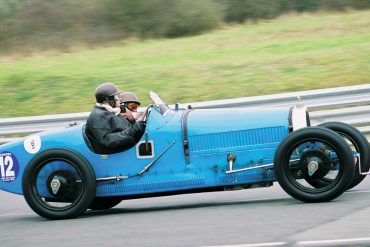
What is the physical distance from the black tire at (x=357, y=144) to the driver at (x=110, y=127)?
2092 mm

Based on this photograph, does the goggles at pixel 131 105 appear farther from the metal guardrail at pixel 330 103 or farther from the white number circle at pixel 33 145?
the metal guardrail at pixel 330 103

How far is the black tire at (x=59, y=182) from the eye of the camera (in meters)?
8.74

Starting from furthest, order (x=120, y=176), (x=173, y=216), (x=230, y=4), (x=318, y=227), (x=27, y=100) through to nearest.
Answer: (x=230, y=4), (x=27, y=100), (x=120, y=176), (x=173, y=216), (x=318, y=227)

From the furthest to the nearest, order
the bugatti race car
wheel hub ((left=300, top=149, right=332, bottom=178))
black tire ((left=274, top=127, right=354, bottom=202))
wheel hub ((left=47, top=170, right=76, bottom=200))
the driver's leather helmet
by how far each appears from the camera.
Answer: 1. the driver's leather helmet
2. wheel hub ((left=47, top=170, right=76, bottom=200))
3. the bugatti race car
4. wheel hub ((left=300, top=149, right=332, bottom=178))
5. black tire ((left=274, top=127, right=354, bottom=202))

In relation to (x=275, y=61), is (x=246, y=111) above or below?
below

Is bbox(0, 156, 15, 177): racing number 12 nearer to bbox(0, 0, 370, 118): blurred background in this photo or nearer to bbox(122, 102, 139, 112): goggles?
bbox(122, 102, 139, 112): goggles

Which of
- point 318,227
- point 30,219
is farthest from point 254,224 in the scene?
point 30,219

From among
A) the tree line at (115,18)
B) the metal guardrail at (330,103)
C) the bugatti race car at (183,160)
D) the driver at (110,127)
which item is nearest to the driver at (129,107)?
the driver at (110,127)

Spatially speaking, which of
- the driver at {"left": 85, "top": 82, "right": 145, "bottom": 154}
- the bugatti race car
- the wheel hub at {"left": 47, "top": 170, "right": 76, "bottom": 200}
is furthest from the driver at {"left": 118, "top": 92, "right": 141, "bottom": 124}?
the wheel hub at {"left": 47, "top": 170, "right": 76, "bottom": 200}

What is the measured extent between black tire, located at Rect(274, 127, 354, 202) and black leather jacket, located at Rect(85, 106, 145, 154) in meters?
1.56

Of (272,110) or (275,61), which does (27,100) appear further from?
(272,110)

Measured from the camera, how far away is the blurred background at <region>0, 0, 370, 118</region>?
16.6m

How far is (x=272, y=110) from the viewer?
878 centimetres

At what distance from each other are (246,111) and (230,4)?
60.9 ft
